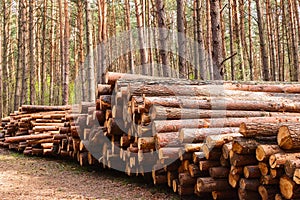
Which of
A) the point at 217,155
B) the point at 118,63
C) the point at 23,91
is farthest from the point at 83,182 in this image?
the point at 118,63

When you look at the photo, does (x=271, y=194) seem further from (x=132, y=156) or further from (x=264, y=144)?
(x=132, y=156)

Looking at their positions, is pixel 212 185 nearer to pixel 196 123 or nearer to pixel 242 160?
pixel 242 160

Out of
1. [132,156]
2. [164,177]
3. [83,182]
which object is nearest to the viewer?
[164,177]

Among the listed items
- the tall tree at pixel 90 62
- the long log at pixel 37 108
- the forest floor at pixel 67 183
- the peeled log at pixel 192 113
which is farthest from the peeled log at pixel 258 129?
the tall tree at pixel 90 62

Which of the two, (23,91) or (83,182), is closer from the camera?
(83,182)

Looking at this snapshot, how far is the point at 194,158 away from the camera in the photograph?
4.91m

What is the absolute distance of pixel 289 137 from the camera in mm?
3875

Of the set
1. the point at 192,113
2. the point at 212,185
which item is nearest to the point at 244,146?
the point at 212,185

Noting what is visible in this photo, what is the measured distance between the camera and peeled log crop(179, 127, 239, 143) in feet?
17.0

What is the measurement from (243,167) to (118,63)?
33.7 metres

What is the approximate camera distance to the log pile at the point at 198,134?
4113 millimetres

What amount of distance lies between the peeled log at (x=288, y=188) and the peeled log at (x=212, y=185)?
0.89m

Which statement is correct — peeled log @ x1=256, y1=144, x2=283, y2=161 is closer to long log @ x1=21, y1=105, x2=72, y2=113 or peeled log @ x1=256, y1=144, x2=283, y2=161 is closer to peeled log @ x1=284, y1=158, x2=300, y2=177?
peeled log @ x1=284, y1=158, x2=300, y2=177

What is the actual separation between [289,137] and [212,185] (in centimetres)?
123
